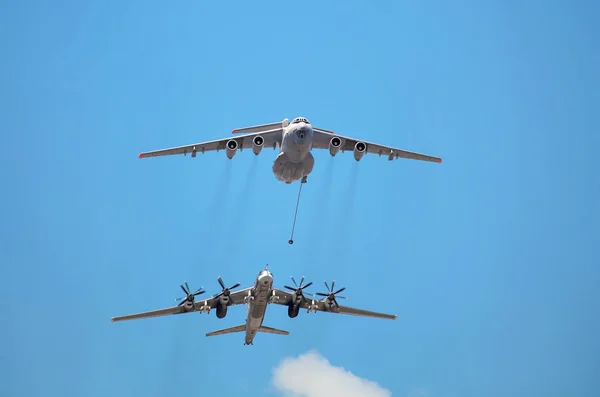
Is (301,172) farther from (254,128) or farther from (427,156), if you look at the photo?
(427,156)

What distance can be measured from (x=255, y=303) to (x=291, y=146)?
9570mm

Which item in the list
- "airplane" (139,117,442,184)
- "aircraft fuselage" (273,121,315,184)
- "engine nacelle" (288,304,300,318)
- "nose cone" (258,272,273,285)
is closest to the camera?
"aircraft fuselage" (273,121,315,184)

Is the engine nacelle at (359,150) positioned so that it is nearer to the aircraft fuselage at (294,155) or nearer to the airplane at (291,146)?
the airplane at (291,146)

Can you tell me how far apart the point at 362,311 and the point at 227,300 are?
8.28 m

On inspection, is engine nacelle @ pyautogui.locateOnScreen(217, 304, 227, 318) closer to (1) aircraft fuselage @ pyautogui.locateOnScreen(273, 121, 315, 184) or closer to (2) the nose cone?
(2) the nose cone

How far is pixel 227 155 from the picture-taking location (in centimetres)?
4397

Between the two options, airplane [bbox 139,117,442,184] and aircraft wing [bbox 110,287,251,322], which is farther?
aircraft wing [bbox 110,287,251,322]

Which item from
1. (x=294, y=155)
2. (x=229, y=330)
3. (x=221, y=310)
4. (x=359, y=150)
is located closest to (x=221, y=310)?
(x=221, y=310)

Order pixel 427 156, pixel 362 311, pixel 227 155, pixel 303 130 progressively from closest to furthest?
pixel 303 130
pixel 227 155
pixel 427 156
pixel 362 311

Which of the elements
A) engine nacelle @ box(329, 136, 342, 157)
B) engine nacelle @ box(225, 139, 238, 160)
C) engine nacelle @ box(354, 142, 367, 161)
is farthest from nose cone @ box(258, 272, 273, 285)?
engine nacelle @ box(354, 142, 367, 161)

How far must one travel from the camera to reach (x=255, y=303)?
46.5m

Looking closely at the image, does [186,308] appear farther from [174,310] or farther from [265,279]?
[265,279]

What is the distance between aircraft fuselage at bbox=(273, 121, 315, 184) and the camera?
41438 millimetres

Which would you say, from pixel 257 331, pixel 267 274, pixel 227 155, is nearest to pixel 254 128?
pixel 227 155
